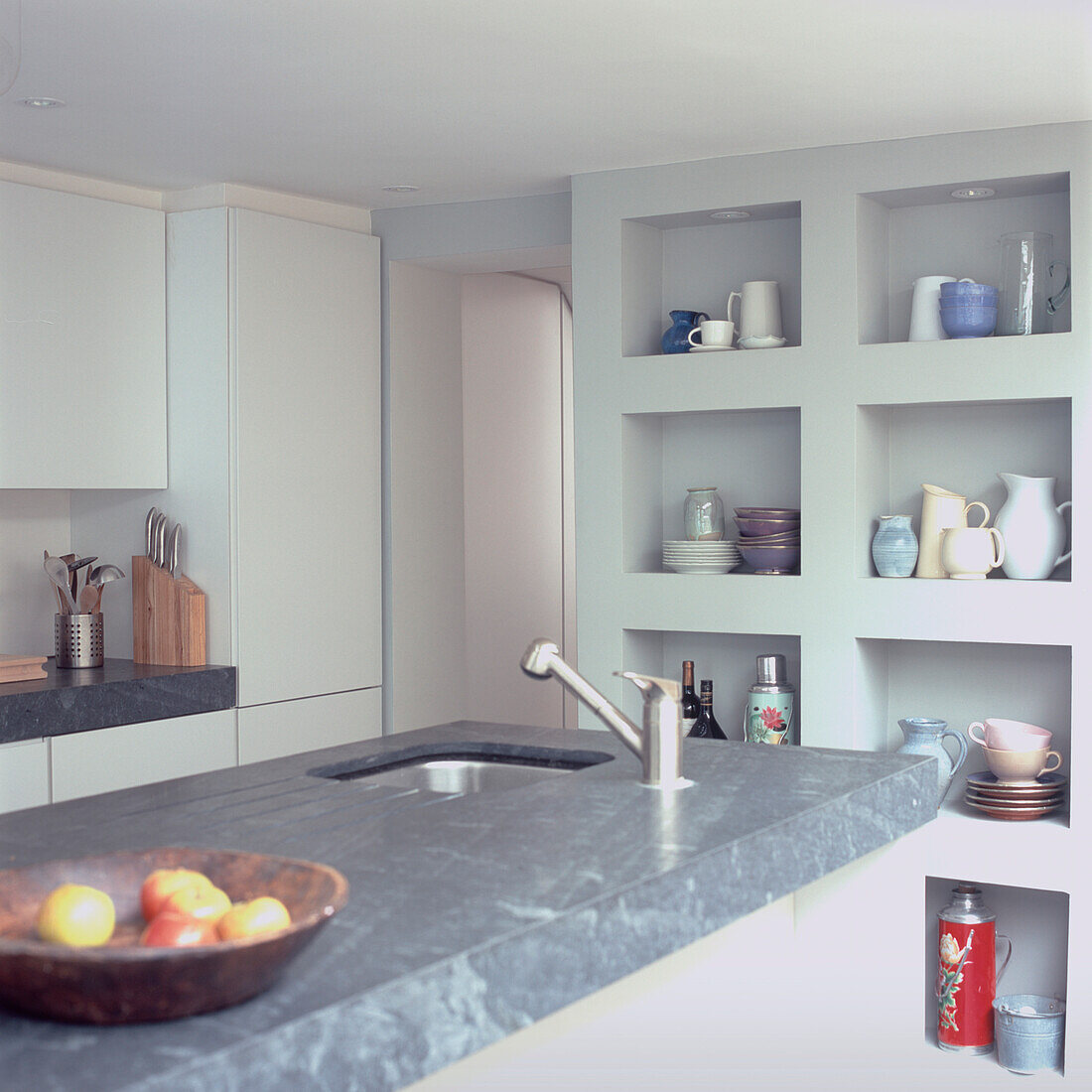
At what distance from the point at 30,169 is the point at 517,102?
4.93ft

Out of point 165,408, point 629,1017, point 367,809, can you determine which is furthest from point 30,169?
point 629,1017

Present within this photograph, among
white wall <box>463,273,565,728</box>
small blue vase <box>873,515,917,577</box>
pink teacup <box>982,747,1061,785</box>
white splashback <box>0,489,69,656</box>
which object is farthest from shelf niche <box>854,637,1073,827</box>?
white splashback <box>0,489,69,656</box>

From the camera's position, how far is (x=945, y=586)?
355 cm

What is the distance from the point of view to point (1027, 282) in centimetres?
357

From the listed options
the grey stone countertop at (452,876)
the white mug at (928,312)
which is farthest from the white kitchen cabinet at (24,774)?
the white mug at (928,312)

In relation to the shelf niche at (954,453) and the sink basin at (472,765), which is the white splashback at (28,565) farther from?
the shelf niche at (954,453)

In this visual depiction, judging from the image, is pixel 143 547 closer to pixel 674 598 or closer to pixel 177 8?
pixel 674 598

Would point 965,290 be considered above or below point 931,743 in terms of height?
above

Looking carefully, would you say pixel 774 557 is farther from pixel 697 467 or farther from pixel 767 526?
pixel 697 467

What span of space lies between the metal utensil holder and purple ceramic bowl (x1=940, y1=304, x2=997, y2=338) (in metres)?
2.51

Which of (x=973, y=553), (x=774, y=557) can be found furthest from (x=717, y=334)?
(x=973, y=553)

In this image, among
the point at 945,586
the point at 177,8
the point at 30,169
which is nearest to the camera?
the point at 177,8

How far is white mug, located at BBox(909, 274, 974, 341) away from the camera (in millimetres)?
3676

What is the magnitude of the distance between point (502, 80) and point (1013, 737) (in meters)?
2.04
